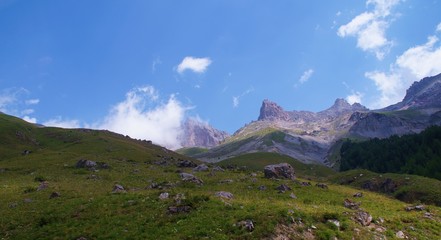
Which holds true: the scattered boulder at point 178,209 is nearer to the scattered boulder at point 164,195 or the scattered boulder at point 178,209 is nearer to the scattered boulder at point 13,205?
the scattered boulder at point 164,195

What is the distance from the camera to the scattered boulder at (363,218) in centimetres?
3464

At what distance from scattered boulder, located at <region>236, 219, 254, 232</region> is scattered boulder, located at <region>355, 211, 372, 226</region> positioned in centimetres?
1238

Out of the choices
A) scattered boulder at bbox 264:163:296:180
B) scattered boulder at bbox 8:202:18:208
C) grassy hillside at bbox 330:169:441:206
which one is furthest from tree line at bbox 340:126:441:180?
scattered boulder at bbox 8:202:18:208

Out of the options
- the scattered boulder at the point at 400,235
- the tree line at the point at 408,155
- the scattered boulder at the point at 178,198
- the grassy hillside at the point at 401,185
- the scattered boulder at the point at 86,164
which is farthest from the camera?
the tree line at the point at 408,155

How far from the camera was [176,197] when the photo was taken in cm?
3891

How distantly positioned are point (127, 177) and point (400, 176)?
63693mm

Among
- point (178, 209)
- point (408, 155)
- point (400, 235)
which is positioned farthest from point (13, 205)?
point (408, 155)

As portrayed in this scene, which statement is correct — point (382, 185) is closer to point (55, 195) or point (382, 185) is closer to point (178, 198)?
point (178, 198)

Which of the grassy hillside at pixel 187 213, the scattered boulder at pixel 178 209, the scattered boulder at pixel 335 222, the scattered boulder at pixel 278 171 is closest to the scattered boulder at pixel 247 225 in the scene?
the grassy hillside at pixel 187 213

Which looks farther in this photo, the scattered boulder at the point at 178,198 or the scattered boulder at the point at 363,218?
the scattered boulder at the point at 178,198

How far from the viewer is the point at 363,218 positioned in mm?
35594

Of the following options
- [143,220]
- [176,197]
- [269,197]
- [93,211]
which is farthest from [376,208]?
[93,211]

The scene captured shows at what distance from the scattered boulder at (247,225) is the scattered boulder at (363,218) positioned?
1238 centimetres

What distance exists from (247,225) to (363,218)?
14009 mm
